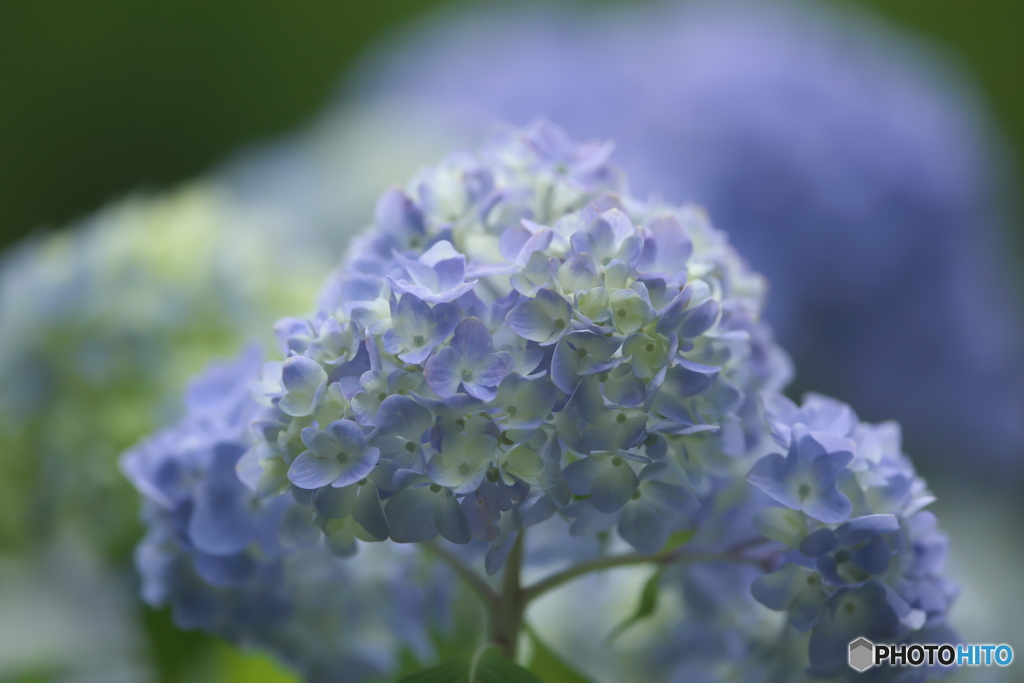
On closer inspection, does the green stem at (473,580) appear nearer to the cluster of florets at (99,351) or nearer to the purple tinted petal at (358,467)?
the purple tinted petal at (358,467)

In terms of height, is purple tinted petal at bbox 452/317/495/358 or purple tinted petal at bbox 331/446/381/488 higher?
purple tinted petal at bbox 452/317/495/358

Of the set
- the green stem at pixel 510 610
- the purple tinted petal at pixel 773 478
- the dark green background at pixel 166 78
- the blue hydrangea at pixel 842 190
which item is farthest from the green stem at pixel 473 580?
the dark green background at pixel 166 78

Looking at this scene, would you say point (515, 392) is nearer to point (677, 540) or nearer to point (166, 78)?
point (677, 540)

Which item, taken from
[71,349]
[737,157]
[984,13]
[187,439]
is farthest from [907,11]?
[187,439]

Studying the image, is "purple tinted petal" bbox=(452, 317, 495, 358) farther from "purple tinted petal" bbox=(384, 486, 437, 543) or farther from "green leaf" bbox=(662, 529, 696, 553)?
"green leaf" bbox=(662, 529, 696, 553)

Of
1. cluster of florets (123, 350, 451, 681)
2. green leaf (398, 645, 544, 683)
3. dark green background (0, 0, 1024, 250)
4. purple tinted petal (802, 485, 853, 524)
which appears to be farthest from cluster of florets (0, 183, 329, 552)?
dark green background (0, 0, 1024, 250)

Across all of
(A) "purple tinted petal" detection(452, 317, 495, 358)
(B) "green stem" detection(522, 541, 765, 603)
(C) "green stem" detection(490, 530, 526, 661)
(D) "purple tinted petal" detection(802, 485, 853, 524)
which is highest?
(A) "purple tinted petal" detection(452, 317, 495, 358)
